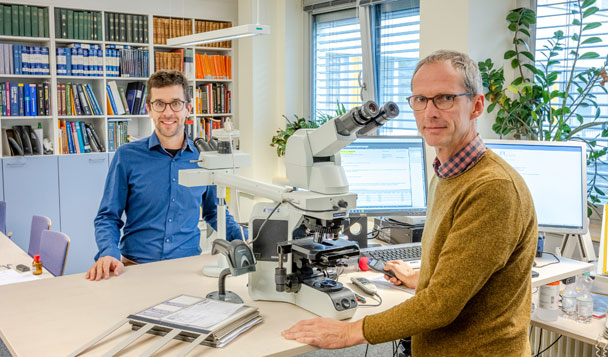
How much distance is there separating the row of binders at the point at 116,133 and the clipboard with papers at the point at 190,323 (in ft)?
13.0

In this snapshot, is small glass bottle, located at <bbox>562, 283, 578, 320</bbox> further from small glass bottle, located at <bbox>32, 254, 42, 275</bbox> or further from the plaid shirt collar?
small glass bottle, located at <bbox>32, 254, 42, 275</bbox>

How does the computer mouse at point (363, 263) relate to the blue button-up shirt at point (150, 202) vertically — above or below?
below

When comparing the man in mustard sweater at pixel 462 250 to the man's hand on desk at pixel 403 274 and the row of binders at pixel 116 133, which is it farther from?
the row of binders at pixel 116 133

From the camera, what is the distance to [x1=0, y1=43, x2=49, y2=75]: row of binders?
16.4 ft

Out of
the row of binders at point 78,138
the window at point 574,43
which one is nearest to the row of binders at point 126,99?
the row of binders at point 78,138

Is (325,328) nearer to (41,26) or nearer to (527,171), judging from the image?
(527,171)

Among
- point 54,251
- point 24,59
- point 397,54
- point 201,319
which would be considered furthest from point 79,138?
point 201,319

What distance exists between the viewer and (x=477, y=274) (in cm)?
146

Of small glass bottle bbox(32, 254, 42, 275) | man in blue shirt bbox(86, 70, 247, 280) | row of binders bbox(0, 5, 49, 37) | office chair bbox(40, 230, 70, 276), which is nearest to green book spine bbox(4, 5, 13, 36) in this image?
row of binders bbox(0, 5, 49, 37)

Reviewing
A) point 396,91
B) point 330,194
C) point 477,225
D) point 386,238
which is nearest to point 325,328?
point 330,194

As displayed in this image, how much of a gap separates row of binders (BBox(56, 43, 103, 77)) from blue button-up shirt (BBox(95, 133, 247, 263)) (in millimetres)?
2971

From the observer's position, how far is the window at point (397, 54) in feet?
15.7

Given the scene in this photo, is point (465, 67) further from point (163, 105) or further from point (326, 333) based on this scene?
point (163, 105)

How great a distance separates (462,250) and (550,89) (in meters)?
2.73
